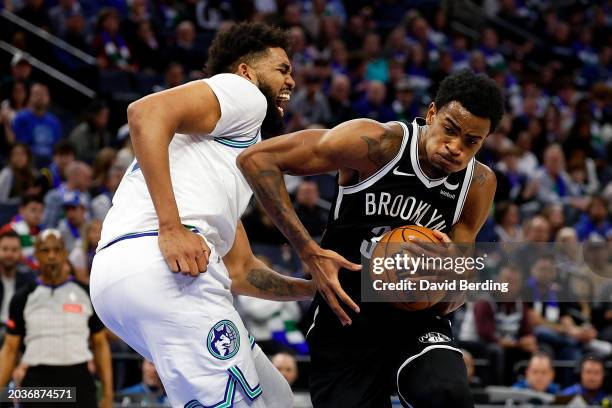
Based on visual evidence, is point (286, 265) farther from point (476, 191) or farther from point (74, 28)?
point (476, 191)

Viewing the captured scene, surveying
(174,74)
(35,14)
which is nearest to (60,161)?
(174,74)

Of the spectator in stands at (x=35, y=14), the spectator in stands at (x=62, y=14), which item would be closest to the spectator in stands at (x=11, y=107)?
the spectator in stands at (x=35, y=14)

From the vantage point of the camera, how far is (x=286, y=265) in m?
10.5

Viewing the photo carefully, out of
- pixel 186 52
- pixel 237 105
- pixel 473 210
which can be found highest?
pixel 186 52

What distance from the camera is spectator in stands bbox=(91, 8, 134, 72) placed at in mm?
13031

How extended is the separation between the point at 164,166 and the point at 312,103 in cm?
941

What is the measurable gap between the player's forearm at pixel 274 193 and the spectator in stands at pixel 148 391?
14.8ft

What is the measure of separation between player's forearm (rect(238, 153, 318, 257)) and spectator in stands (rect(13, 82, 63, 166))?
7.61 meters

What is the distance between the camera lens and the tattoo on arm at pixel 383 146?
414cm

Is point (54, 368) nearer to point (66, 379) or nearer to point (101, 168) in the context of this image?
point (66, 379)

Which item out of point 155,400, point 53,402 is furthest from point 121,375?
point 53,402

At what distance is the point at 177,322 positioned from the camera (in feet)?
12.4

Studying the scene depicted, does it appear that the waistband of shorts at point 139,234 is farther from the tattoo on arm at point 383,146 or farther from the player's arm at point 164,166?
the tattoo on arm at point 383,146

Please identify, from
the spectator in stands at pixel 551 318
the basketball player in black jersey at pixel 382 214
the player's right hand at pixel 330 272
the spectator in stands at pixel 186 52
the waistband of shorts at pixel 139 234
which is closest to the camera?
the waistband of shorts at pixel 139 234
